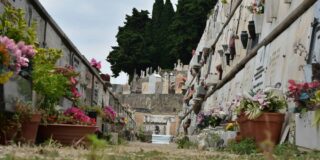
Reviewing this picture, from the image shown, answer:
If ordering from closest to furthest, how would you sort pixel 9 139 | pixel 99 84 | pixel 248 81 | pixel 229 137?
1. pixel 9 139
2. pixel 229 137
3. pixel 248 81
4. pixel 99 84

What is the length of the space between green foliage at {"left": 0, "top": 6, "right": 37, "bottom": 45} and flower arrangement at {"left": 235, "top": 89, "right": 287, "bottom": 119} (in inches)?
114

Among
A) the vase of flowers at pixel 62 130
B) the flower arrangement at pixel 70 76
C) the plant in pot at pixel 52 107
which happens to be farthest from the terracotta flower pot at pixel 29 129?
the flower arrangement at pixel 70 76

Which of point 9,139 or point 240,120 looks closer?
point 9,139

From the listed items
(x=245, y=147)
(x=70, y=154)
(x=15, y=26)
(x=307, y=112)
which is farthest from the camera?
(x=245, y=147)

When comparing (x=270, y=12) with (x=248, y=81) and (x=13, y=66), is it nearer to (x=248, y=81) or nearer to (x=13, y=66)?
(x=248, y=81)

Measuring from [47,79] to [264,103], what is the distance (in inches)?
109

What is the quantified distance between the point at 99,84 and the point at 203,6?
39.1 meters

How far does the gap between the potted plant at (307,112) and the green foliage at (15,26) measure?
2925 mm

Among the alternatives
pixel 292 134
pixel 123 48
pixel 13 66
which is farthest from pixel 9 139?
pixel 123 48

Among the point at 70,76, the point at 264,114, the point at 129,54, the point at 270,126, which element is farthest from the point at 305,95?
the point at 129,54

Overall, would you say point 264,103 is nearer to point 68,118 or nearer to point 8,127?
point 68,118

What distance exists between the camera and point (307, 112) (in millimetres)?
5230

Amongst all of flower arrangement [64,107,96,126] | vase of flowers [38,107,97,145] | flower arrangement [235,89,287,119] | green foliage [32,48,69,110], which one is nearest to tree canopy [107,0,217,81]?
flower arrangement [64,107,96,126]

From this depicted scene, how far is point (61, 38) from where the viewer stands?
10047 millimetres
